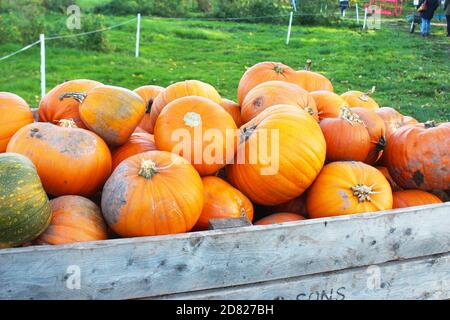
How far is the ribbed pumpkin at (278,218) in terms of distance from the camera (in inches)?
99.9

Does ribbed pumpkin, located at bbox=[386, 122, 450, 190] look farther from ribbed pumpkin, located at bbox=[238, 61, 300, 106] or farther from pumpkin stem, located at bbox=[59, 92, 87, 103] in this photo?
pumpkin stem, located at bbox=[59, 92, 87, 103]

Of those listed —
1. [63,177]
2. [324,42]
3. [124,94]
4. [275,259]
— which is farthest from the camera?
[324,42]

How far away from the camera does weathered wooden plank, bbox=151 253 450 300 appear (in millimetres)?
2213

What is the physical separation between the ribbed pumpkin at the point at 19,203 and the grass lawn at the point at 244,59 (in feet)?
21.5

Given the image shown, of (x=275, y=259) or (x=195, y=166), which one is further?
(x=195, y=166)

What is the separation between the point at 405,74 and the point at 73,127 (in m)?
10.2

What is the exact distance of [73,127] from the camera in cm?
251

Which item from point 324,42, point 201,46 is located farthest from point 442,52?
point 201,46

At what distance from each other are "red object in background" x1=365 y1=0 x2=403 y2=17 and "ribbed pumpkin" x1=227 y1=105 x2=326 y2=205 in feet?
78.8

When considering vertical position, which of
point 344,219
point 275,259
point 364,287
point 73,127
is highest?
point 73,127
